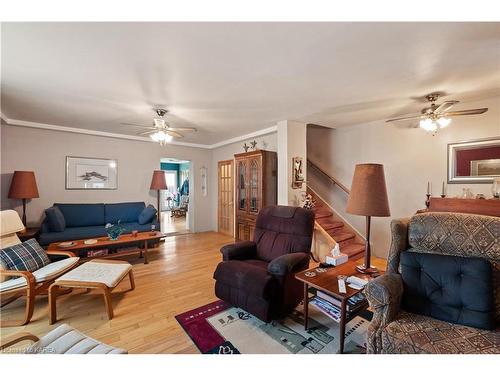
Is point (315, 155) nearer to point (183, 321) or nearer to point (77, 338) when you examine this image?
point (183, 321)

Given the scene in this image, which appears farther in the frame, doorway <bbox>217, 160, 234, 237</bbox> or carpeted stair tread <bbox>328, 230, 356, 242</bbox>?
doorway <bbox>217, 160, 234, 237</bbox>

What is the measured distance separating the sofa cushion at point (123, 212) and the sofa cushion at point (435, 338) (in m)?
4.81

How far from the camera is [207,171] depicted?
625 centimetres

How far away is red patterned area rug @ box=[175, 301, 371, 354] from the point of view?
1.71 m

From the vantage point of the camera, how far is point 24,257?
233 centimetres

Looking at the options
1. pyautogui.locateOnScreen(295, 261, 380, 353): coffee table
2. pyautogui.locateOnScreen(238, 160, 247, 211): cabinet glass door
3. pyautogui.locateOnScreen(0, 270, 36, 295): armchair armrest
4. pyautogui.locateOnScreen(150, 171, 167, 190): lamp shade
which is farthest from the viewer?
pyautogui.locateOnScreen(150, 171, 167, 190): lamp shade

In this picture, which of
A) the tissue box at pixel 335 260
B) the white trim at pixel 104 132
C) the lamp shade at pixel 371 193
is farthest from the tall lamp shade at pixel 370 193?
the white trim at pixel 104 132

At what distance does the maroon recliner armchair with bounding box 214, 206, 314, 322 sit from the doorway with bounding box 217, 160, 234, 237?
2.86m

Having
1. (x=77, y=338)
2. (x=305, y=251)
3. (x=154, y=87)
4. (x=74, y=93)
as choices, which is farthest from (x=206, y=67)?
(x=77, y=338)

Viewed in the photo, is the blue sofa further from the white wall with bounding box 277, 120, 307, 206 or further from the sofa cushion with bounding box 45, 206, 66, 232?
the white wall with bounding box 277, 120, 307, 206

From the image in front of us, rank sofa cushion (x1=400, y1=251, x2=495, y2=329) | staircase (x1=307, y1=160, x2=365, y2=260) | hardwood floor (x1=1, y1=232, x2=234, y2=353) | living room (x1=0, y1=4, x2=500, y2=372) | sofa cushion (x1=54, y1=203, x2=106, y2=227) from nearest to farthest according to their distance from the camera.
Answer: sofa cushion (x1=400, y1=251, x2=495, y2=329) → living room (x1=0, y1=4, x2=500, y2=372) → hardwood floor (x1=1, y1=232, x2=234, y2=353) → staircase (x1=307, y1=160, x2=365, y2=260) → sofa cushion (x1=54, y1=203, x2=106, y2=227)

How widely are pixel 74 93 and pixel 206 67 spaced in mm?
1824

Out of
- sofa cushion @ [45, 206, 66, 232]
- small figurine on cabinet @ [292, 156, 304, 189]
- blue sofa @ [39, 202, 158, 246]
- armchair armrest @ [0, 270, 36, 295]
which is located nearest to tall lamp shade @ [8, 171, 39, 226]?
sofa cushion @ [45, 206, 66, 232]

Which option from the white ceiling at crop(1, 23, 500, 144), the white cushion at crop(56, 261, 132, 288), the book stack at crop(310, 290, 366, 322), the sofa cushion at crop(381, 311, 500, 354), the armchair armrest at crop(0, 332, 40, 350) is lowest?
the book stack at crop(310, 290, 366, 322)
